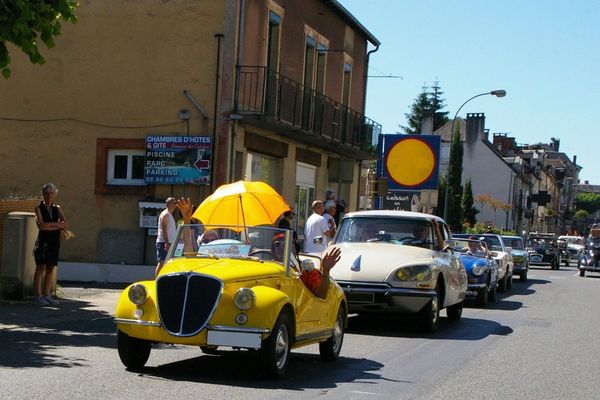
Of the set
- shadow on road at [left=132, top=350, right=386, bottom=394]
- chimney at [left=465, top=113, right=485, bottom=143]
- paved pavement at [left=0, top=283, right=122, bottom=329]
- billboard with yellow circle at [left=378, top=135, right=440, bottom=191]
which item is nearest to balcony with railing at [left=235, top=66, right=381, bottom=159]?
billboard with yellow circle at [left=378, top=135, right=440, bottom=191]

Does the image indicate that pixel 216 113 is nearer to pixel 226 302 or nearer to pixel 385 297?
pixel 385 297

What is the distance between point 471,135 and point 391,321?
216 feet

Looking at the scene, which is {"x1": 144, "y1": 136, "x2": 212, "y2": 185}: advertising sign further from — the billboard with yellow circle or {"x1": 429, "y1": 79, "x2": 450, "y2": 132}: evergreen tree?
{"x1": 429, "y1": 79, "x2": 450, "y2": 132}: evergreen tree

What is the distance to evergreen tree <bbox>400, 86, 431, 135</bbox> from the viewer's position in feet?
294

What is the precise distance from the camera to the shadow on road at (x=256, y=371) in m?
8.45

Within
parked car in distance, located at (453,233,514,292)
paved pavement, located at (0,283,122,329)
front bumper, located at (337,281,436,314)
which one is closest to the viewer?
paved pavement, located at (0,283,122,329)

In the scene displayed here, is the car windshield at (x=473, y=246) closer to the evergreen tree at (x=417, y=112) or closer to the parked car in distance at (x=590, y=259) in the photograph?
the parked car in distance at (x=590, y=259)

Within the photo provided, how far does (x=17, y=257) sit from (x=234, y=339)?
7492 millimetres

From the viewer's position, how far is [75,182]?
22188 mm

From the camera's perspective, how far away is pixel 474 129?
79375mm

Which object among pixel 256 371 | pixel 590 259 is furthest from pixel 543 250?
pixel 256 371

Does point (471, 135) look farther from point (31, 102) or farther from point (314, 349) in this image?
point (314, 349)


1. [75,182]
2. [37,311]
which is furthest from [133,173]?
[37,311]

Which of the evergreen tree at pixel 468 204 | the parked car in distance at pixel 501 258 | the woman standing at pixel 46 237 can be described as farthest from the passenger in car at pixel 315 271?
the evergreen tree at pixel 468 204
